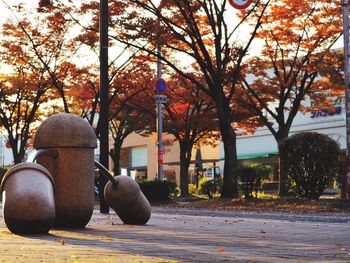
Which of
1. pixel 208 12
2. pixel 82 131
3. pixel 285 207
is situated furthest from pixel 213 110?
pixel 82 131

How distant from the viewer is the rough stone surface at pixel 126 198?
1109cm

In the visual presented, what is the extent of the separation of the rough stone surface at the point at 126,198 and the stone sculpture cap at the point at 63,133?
1.26 metres

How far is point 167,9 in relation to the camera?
2350cm

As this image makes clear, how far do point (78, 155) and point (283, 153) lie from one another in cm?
1177

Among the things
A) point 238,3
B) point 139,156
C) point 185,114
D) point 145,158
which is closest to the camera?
point 238,3

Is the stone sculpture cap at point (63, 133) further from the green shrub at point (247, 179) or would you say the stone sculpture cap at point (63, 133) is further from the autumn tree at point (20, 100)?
the autumn tree at point (20, 100)

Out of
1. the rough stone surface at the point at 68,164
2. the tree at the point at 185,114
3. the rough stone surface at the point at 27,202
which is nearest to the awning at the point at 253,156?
the tree at the point at 185,114

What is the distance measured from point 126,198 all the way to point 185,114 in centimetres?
2271

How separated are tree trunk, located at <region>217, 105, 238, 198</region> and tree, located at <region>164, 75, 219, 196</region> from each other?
8.03 metres

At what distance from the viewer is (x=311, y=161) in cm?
2022

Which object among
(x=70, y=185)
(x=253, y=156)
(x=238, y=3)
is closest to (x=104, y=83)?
(x=238, y=3)

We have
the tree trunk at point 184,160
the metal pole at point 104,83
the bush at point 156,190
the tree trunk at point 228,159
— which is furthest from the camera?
the tree trunk at point 184,160

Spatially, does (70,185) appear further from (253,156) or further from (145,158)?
(145,158)

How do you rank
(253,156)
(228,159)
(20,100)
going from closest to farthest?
(228,159)
(20,100)
(253,156)
